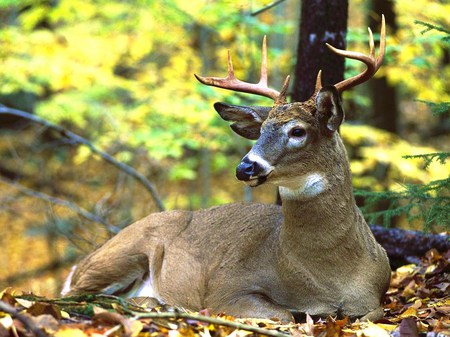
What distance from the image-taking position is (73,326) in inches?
142

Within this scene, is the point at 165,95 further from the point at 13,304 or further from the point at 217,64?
the point at 13,304

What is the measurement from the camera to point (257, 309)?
5.18 m

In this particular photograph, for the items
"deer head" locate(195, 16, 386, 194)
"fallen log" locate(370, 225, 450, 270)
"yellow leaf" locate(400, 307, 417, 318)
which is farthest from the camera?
"fallen log" locate(370, 225, 450, 270)

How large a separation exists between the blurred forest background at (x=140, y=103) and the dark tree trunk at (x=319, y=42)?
219 cm

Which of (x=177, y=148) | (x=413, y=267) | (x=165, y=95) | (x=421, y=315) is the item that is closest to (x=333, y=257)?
(x=421, y=315)

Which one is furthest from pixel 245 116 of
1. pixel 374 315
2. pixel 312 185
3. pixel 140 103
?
pixel 140 103

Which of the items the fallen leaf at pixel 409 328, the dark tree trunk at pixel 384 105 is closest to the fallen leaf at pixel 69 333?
the fallen leaf at pixel 409 328

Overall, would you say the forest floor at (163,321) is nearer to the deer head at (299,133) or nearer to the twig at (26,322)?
the twig at (26,322)

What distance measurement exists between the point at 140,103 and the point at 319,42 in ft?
21.6

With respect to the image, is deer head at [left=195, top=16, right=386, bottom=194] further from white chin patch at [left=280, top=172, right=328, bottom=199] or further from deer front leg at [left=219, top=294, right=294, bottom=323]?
deer front leg at [left=219, top=294, right=294, bottom=323]

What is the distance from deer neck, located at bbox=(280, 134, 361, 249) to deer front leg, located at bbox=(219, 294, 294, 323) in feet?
1.61

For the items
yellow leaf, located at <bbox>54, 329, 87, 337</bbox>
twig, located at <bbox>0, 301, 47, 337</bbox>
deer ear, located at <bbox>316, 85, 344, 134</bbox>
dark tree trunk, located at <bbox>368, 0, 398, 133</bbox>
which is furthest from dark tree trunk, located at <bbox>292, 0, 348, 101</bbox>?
dark tree trunk, located at <bbox>368, 0, 398, 133</bbox>

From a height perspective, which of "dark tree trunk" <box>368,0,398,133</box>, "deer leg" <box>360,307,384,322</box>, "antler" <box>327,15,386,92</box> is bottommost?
"dark tree trunk" <box>368,0,398,133</box>

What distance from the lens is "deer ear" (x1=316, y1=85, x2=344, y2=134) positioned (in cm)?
505
